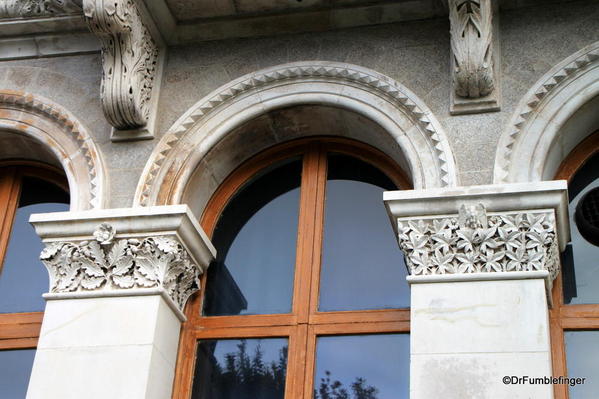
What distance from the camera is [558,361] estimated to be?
7438 mm

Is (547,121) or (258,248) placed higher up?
(547,121)

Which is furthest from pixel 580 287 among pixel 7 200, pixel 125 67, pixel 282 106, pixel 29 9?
pixel 29 9

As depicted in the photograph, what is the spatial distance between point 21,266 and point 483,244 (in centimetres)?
407

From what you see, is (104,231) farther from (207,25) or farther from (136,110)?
(207,25)

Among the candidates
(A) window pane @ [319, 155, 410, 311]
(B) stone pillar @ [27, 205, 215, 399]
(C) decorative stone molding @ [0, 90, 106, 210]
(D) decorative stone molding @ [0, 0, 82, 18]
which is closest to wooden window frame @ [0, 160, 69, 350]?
(C) decorative stone molding @ [0, 90, 106, 210]

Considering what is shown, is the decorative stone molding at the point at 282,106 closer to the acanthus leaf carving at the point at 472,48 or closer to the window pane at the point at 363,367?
the acanthus leaf carving at the point at 472,48

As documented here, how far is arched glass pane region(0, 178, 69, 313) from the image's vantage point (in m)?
8.93

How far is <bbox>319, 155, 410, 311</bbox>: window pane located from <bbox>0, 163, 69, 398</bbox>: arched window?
94.4 inches

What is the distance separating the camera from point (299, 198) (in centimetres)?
878

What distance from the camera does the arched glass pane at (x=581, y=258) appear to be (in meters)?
7.80

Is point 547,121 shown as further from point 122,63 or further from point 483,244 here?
point 122,63

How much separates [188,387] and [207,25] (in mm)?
3097

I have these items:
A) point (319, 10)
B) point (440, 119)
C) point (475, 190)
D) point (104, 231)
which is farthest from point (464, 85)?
point (104, 231)

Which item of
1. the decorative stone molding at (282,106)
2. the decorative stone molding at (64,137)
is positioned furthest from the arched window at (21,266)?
the decorative stone molding at (282,106)
